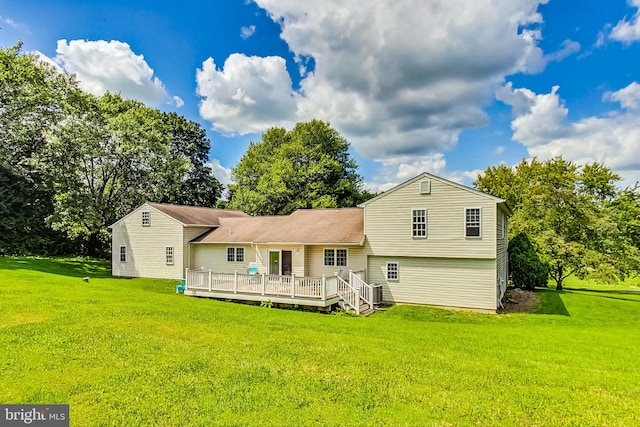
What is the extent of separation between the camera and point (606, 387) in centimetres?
618

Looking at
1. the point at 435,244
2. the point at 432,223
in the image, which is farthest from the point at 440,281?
the point at 432,223

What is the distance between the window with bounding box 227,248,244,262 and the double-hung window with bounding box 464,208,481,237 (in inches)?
499

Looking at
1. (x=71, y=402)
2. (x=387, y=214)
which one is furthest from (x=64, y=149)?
(x=71, y=402)

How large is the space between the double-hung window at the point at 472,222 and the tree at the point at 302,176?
2009 cm

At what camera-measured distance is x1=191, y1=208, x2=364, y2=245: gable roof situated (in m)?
18.5

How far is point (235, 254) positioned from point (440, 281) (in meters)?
11.9

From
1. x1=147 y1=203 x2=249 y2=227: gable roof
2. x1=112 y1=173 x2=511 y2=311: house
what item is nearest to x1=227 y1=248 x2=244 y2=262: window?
x1=112 y1=173 x2=511 y2=311: house

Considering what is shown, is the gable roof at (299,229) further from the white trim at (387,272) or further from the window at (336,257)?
the white trim at (387,272)

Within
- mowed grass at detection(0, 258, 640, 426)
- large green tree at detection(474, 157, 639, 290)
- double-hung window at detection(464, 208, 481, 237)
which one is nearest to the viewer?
mowed grass at detection(0, 258, 640, 426)

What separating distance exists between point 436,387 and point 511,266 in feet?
62.9

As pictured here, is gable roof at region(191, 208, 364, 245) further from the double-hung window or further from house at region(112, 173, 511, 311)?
the double-hung window

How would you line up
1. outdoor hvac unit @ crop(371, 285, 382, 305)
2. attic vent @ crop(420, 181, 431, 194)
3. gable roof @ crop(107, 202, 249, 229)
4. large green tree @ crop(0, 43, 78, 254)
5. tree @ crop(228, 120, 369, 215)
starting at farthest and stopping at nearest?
tree @ crop(228, 120, 369, 215)
large green tree @ crop(0, 43, 78, 254)
gable roof @ crop(107, 202, 249, 229)
outdoor hvac unit @ crop(371, 285, 382, 305)
attic vent @ crop(420, 181, 431, 194)

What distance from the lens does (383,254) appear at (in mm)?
17375

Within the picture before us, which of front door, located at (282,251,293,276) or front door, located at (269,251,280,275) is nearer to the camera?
front door, located at (282,251,293,276)
